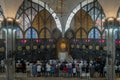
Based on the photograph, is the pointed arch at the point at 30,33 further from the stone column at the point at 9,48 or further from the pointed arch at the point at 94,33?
the stone column at the point at 9,48

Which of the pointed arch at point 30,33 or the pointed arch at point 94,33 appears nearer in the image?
the pointed arch at point 94,33

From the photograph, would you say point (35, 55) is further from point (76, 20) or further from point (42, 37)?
point (76, 20)

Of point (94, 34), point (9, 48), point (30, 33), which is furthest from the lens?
point (30, 33)

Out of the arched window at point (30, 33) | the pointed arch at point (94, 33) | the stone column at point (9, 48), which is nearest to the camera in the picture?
the stone column at point (9, 48)

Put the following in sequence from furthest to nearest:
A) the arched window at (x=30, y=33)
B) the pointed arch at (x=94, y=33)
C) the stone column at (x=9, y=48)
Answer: the arched window at (x=30, y=33), the pointed arch at (x=94, y=33), the stone column at (x=9, y=48)

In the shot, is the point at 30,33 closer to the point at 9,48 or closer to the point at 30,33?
the point at 30,33

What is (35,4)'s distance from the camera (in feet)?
127

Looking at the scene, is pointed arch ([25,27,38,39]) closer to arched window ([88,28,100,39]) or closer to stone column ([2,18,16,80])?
arched window ([88,28,100,39])

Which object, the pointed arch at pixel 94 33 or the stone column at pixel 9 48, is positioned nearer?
the stone column at pixel 9 48

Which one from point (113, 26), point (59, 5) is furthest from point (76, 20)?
point (59, 5)

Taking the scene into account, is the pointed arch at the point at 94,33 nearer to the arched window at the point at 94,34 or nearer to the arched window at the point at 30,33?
the arched window at the point at 94,34

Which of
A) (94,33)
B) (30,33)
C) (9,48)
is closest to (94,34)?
(94,33)

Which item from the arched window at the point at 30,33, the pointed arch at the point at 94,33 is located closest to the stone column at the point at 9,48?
the arched window at the point at 30,33

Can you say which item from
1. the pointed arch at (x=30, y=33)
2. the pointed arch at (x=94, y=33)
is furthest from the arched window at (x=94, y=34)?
the pointed arch at (x=30, y=33)
